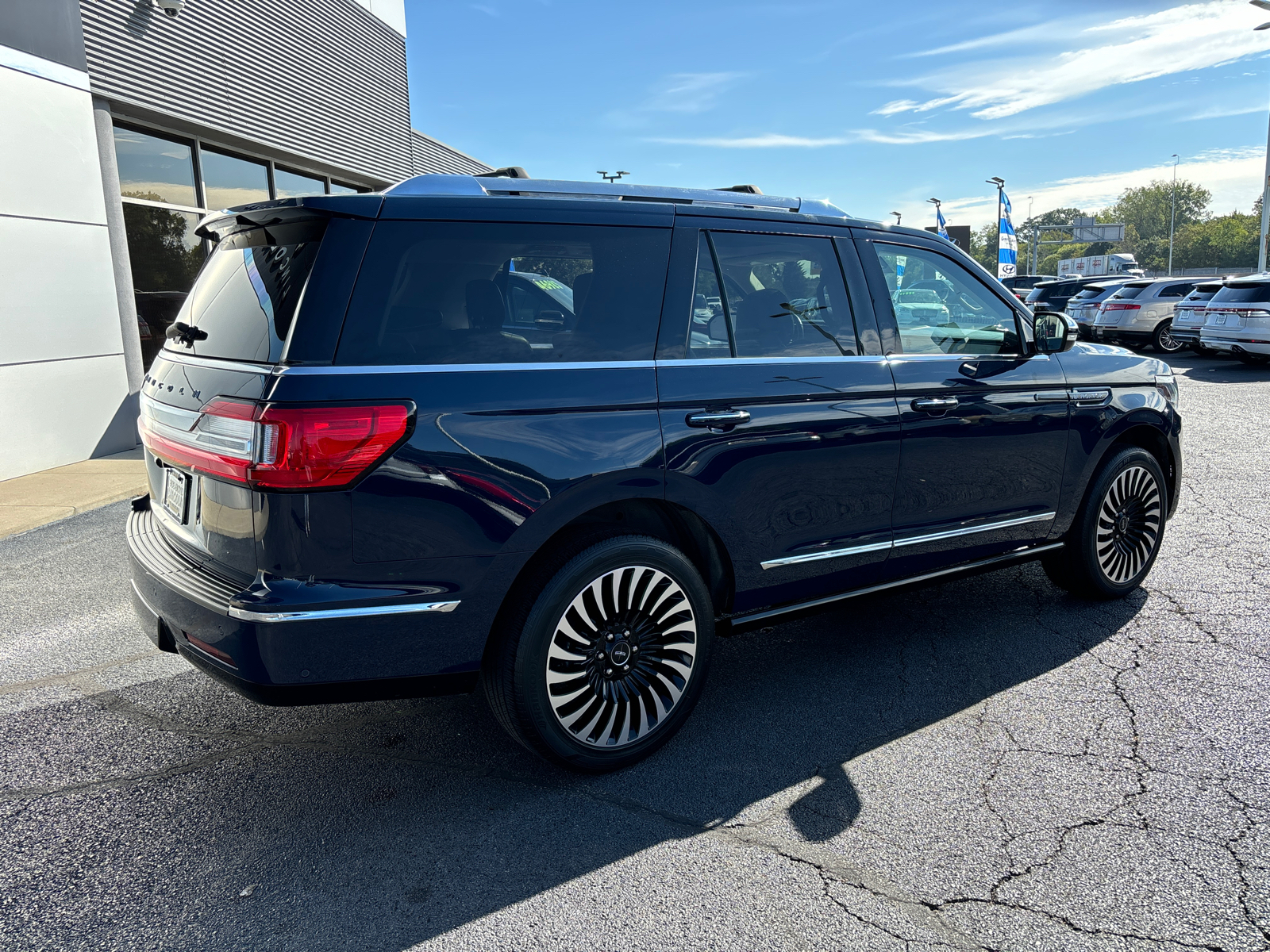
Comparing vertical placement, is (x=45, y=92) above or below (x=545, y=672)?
above

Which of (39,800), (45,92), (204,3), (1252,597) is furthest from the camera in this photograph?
(204,3)

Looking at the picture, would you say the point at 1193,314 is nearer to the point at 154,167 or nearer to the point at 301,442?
the point at 154,167

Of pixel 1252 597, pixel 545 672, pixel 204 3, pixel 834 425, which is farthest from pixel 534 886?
pixel 204 3

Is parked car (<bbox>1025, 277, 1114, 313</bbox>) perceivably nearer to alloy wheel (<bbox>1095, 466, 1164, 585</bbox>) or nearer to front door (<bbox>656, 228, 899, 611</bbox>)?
alloy wheel (<bbox>1095, 466, 1164, 585</bbox>)

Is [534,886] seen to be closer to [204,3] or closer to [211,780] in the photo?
[211,780]

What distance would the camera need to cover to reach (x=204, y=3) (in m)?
12.3

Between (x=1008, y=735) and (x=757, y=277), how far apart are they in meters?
1.99

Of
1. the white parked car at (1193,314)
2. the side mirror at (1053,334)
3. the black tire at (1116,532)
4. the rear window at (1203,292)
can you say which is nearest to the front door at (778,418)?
the side mirror at (1053,334)

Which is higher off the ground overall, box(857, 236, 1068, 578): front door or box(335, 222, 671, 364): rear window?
box(335, 222, 671, 364): rear window

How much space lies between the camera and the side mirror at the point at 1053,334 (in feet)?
14.3

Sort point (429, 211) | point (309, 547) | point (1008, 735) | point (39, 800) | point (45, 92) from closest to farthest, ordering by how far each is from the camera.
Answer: point (309, 547) < point (429, 211) < point (39, 800) < point (1008, 735) < point (45, 92)

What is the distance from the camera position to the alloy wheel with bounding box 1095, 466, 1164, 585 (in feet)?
15.6

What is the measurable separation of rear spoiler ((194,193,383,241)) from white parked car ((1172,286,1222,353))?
19886 millimetres

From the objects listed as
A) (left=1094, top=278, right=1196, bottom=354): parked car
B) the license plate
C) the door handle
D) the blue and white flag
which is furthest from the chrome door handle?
the blue and white flag
